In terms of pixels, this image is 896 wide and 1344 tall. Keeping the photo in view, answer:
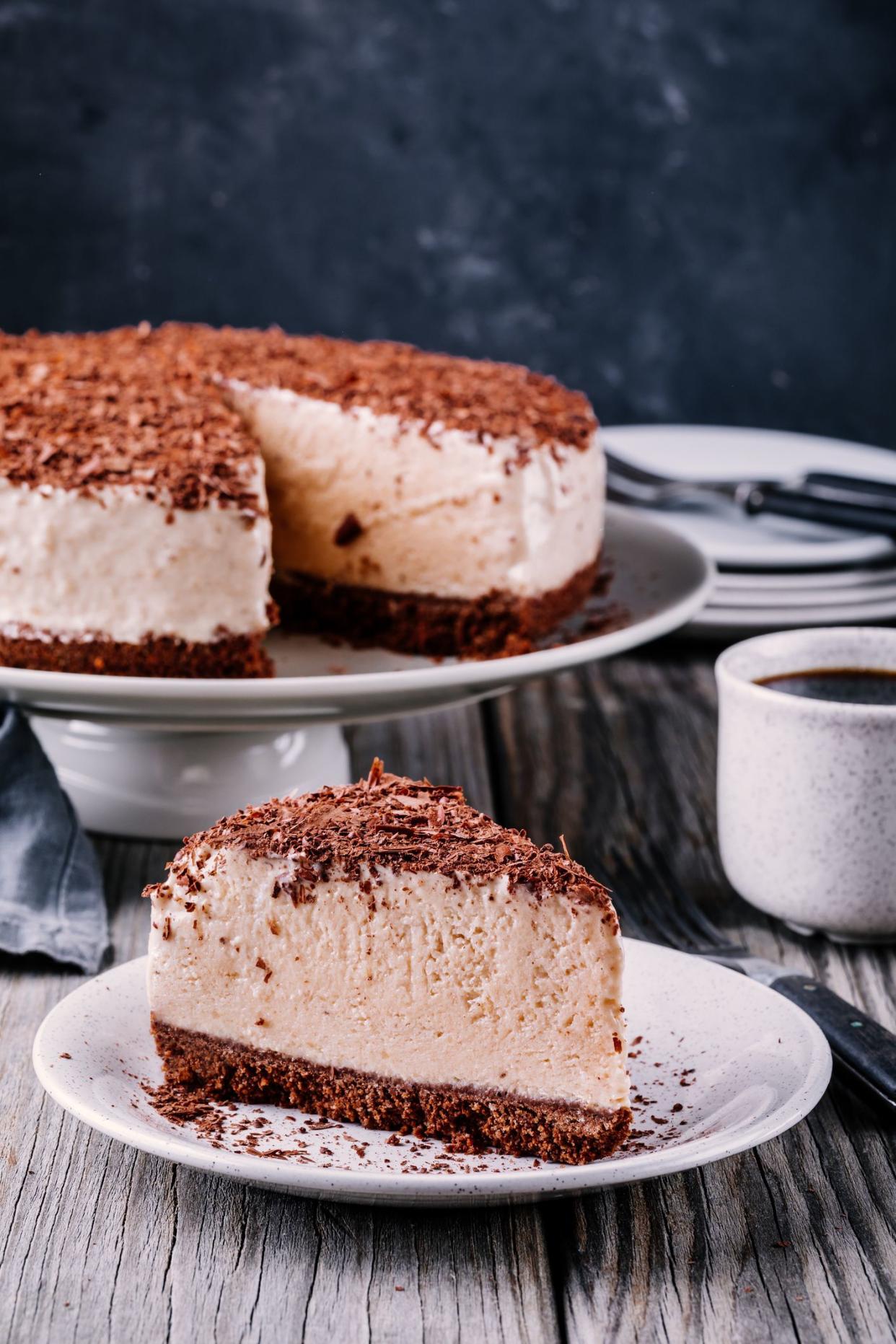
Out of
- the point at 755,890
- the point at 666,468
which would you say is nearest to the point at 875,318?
the point at 666,468

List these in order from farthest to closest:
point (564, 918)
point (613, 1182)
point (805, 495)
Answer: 1. point (805, 495)
2. point (564, 918)
3. point (613, 1182)

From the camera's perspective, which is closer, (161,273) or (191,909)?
(191,909)

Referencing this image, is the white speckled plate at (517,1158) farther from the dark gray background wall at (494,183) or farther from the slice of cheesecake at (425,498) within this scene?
the dark gray background wall at (494,183)

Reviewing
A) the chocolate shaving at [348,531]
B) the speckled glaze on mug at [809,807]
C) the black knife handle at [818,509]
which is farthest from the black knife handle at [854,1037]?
the black knife handle at [818,509]

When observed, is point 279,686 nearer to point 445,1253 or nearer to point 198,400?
point 198,400

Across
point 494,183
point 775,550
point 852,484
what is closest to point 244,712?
point 775,550

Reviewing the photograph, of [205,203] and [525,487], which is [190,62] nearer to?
[205,203]
